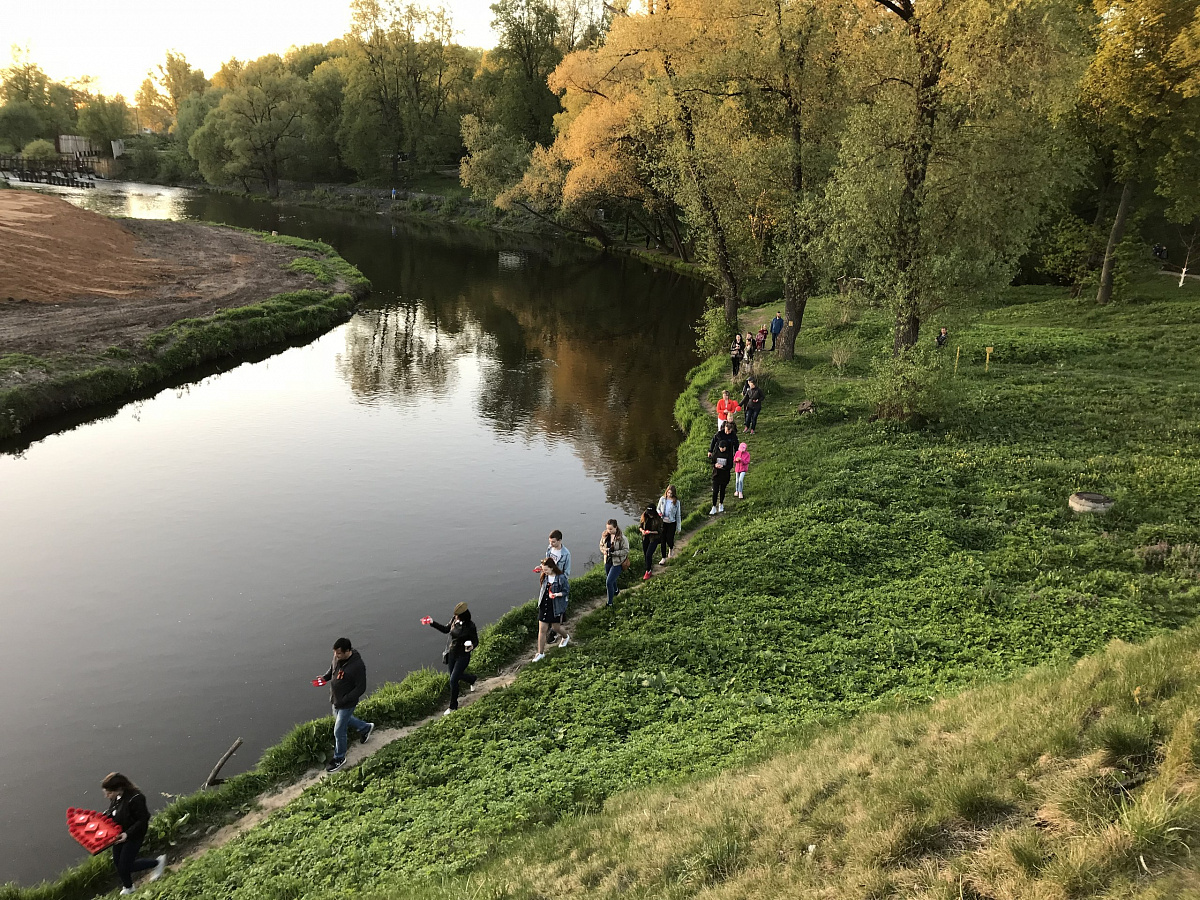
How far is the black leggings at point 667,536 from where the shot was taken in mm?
14898

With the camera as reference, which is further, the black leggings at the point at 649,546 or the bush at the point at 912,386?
the bush at the point at 912,386

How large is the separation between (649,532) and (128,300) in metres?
34.7

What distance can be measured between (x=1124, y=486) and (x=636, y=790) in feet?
41.3

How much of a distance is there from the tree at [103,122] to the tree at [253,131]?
1755 inches

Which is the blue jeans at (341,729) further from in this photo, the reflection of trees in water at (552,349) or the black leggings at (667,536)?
the reflection of trees in water at (552,349)

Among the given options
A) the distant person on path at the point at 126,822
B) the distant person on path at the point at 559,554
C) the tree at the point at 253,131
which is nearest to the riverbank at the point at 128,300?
the distant person on path at the point at 126,822

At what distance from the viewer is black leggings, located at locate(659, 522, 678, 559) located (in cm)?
1490

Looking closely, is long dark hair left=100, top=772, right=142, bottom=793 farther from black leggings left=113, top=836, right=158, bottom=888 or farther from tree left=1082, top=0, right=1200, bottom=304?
tree left=1082, top=0, right=1200, bottom=304

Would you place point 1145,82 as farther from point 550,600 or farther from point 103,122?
point 103,122

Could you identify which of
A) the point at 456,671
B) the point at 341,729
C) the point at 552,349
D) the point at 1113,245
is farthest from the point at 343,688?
the point at 1113,245

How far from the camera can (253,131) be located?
91.7m

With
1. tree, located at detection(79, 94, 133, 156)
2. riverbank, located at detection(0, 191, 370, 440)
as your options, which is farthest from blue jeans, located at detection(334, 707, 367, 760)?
tree, located at detection(79, 94, 133, 156)

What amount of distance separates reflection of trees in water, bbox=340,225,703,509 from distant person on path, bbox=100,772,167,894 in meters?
13.0

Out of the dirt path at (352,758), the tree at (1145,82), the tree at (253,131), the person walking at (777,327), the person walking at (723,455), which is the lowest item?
the dirt path at (352,758)
